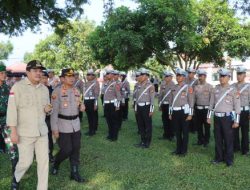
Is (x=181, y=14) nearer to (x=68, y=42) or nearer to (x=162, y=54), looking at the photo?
(x=162, y=54)

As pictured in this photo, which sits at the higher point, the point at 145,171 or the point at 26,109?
the point at 26,109

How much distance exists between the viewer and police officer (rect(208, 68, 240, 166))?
6969 mm

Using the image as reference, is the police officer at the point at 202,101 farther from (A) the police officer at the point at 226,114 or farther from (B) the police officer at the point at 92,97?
(B) the police officer at the point at 92,97

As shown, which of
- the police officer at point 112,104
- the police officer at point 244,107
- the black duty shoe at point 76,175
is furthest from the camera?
the police officer at point 112,104

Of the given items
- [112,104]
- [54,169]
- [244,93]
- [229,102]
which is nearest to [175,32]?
[112,104]

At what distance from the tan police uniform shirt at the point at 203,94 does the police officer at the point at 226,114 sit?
6.74 feet

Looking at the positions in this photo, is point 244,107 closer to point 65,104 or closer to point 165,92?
point 165,92

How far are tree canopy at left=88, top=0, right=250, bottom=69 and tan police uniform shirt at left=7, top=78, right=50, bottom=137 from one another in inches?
526

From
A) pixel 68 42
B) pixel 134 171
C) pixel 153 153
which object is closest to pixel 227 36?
pixel 153 153

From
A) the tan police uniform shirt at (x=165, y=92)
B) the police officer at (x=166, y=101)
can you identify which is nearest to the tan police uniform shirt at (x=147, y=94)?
the police officer at (x=166, y=101)

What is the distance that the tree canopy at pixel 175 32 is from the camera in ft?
58.6

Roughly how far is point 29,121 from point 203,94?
5.47 meters

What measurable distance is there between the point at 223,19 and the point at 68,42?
2576 centimetres

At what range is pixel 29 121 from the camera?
191 inches
